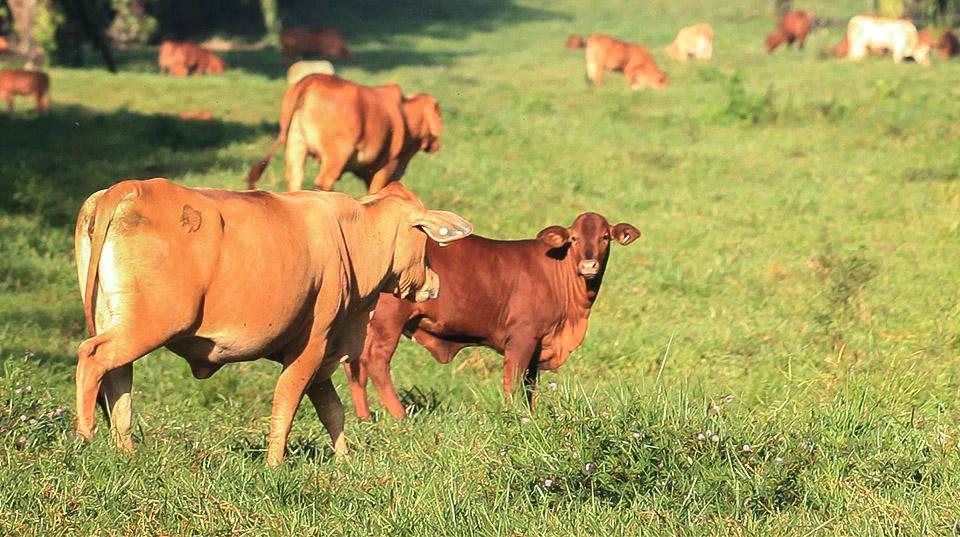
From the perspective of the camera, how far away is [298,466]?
584 cm

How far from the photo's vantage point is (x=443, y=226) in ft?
21.8

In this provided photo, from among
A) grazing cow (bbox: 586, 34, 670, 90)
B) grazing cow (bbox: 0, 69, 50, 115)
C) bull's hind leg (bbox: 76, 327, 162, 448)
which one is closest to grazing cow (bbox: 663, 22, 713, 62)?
grazing cow (bbox: 586, 34, 670, 90)

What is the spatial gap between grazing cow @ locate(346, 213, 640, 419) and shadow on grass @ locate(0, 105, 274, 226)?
6.11 meters

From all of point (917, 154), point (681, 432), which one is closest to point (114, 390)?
point (681, 432)

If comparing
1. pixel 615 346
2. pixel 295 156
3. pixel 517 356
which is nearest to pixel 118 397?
pixel 517 356

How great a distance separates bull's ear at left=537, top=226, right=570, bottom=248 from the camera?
853 centimetres

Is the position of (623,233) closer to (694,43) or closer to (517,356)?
(517,356)

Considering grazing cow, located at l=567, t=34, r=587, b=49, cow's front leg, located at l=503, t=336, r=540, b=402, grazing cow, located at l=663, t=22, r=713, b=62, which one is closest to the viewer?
cow's front leg, located at l=503, t=336, r=540, b=402

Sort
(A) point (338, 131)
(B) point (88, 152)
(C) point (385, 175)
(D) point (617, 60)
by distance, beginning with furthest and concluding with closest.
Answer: (D) point (617, 60) → (B) point (88, 152) → (C) point (385, 175) → (A) point (338, 131)

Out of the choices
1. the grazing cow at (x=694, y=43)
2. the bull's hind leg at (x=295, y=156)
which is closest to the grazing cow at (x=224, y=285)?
the bull's hind leg at (x=295, y=156)

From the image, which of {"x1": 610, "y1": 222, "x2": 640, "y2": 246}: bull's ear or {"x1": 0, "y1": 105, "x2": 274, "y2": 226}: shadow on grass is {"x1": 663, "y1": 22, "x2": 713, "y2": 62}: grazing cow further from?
{"x1": 610, "y1": 222, "x2": 640, "y2": 246}: bull's ear

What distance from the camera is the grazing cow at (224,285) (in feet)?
18.4

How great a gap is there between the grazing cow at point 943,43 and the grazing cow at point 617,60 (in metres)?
8.17

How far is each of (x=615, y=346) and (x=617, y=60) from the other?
22.4m
